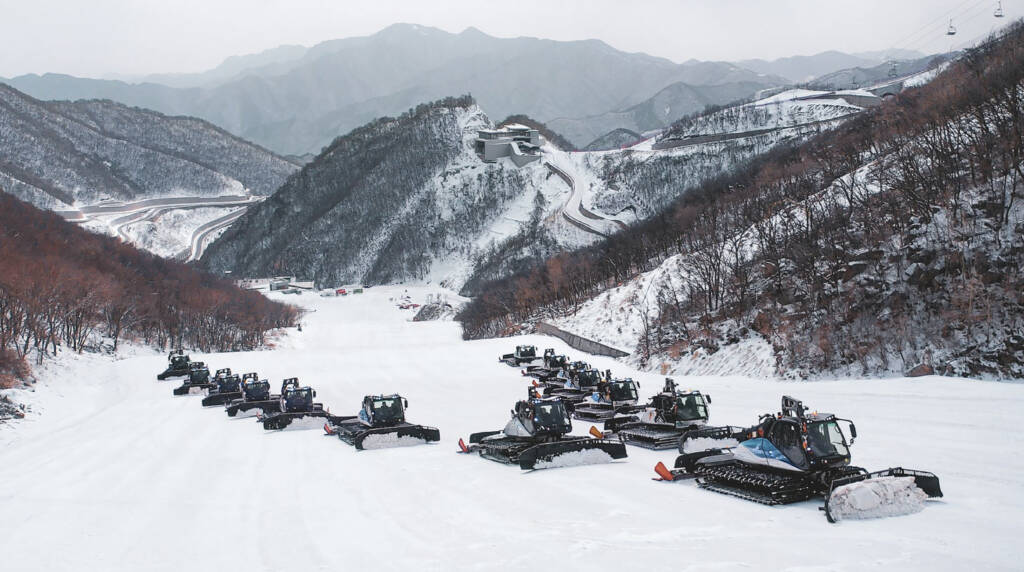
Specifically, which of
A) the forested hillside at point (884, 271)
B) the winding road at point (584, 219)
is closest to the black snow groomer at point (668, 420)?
the forested hillside at point (884, 271)

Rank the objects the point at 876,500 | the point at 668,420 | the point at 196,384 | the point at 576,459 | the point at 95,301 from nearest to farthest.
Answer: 1. the point at 876,500
2. the point at 576,459
3. the point at 668,420
4. the point at 196,384
5. the point at 95,301

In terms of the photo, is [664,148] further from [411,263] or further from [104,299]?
[104,299]

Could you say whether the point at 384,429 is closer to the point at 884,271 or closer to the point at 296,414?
the point at 296,414

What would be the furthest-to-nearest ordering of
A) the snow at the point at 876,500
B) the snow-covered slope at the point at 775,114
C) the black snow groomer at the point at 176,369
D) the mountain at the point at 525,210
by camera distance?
the snow-covered slope at the point at 775,114 → the mountain at the point at 525,210 → the black snow groomer at the point at 176,369 → the snow at the point at 876,500

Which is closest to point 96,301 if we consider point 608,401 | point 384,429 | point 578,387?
point 578,387

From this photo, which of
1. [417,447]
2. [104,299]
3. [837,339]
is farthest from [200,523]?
[104,299]

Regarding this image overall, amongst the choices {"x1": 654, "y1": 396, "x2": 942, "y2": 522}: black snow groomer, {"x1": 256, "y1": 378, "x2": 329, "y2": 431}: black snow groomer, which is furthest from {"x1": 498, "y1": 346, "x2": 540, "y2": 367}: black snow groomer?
{"x1": 654, "y1": 396, "x2": 942, "y2": 522}: black snow groomer

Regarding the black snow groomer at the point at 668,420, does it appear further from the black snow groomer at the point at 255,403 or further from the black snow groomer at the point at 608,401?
the black snow groomer at the point at 255,403
